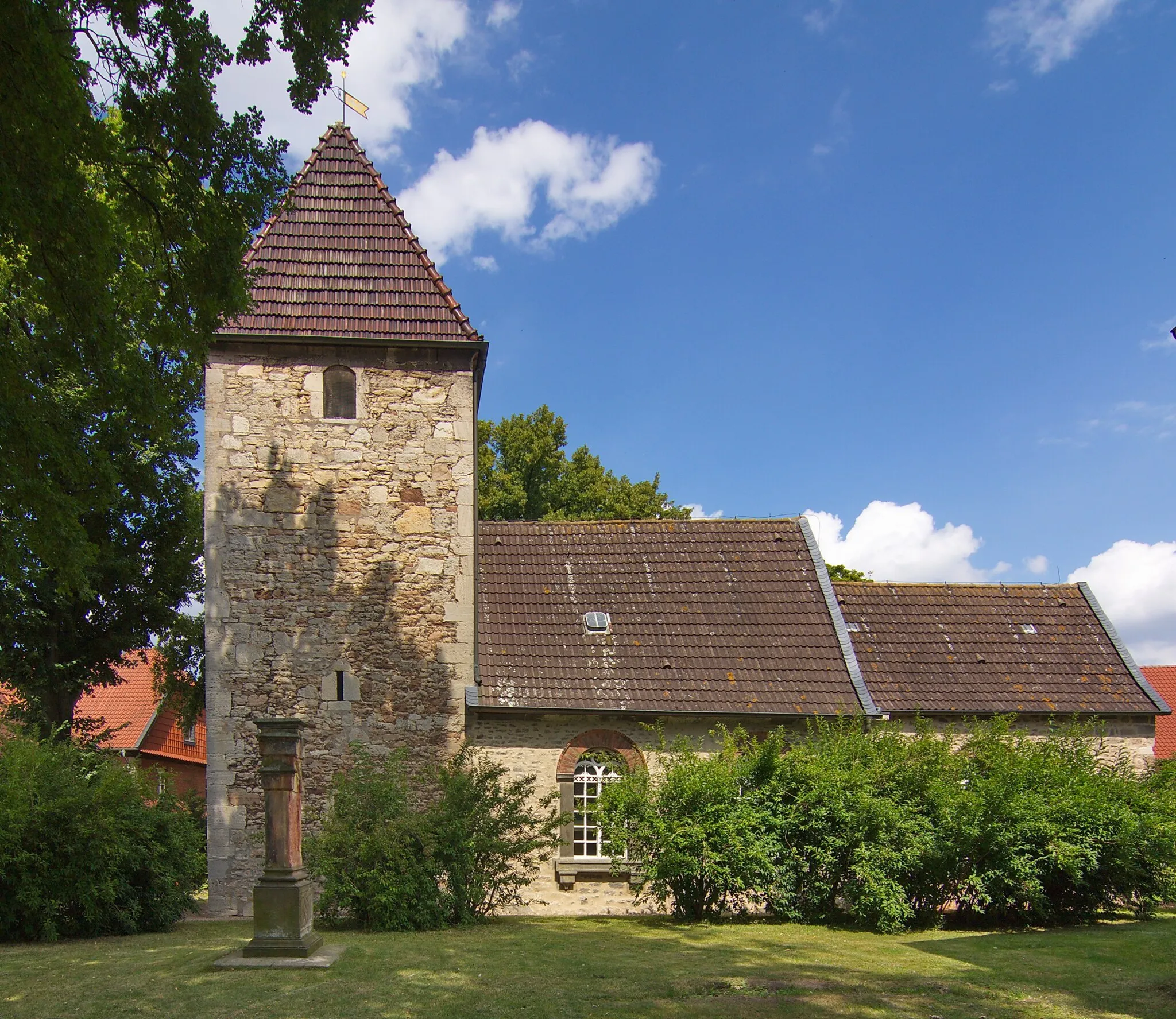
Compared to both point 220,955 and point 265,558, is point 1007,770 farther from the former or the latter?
A: point 265,558

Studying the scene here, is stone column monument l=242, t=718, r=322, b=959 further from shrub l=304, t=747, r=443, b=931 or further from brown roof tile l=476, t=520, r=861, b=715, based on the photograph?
brown roof tile l=476, t=520, r=861, b=715

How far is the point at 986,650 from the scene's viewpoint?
16312 millimetres

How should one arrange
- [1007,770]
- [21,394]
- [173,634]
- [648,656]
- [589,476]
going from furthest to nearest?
[589,476] → [173,634] → [648,656] → [1007,770] → [21,394]

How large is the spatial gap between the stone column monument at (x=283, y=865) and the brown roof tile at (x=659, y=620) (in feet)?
14.1

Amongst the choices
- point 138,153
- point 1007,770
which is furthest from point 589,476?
point 138,153

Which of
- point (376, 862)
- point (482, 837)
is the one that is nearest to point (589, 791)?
point (482, 837)

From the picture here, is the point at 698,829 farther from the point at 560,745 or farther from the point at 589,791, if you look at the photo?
the point at 560,745

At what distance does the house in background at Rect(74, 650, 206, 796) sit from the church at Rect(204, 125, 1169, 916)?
53.5 feet

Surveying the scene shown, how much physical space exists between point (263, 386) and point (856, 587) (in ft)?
34.9

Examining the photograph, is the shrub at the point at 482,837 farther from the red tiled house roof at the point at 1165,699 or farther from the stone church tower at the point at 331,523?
the red tiled house roof at the point at 1165,699

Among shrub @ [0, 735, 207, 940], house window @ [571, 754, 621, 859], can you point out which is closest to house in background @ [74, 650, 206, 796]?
shrub @ [0, 735, 207, 940]

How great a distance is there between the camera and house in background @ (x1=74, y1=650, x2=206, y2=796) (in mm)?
28062

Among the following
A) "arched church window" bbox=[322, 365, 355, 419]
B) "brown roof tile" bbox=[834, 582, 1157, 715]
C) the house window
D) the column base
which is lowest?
the column base

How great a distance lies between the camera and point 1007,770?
473 inches
